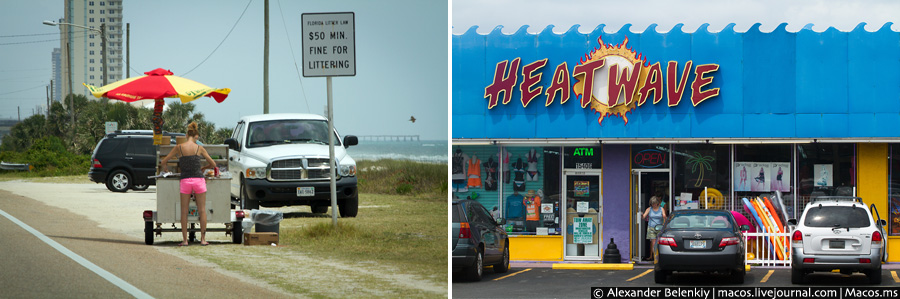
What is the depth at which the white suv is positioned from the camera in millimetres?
15047

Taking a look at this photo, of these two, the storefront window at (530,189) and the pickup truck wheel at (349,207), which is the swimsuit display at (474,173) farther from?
the pickup truck wheel at (349,207)

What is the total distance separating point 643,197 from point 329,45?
791 cm

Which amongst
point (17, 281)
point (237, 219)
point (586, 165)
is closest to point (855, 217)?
point (586, 165)

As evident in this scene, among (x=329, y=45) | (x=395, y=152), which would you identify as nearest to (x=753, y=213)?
(x=329, y=45)

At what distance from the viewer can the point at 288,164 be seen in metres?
17.6

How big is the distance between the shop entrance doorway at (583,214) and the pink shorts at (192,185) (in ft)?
28.9

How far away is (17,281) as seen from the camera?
9500 mm

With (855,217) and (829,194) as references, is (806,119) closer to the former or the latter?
(829,194)

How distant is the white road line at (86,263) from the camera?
9.33 meters

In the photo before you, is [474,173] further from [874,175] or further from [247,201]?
[874,175]

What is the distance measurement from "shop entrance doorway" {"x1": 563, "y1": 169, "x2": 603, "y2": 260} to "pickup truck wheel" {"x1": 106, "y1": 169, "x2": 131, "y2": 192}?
38.4 ft

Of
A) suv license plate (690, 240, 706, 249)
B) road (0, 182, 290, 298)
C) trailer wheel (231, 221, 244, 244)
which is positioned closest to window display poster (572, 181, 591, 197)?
suv license plate (690, 240, 706, 249)

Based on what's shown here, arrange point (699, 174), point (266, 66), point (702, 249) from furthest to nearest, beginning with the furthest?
point (266, 66), point (699, 174), point (702, 249)

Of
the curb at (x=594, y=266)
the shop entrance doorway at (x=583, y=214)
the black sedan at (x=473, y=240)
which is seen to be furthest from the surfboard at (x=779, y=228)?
the black sedan at (x=473, y=240)
